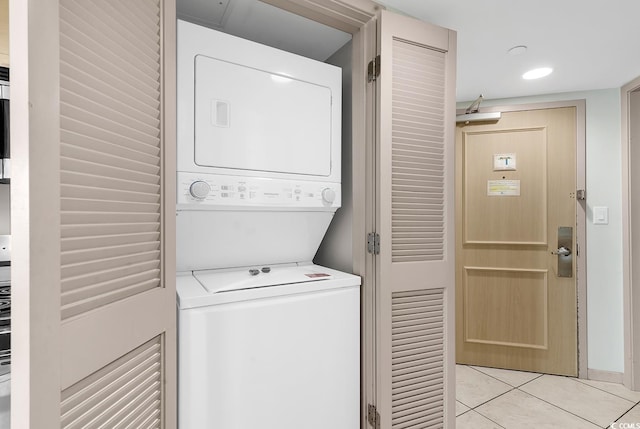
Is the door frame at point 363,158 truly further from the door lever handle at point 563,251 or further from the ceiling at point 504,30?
the door lever handle at point 563,251

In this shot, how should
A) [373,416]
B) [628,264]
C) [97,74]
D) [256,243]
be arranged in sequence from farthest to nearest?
1. [628,264]
2. [256,243]
3. [373,416]
4. [97,74]

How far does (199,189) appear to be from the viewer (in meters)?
1.25

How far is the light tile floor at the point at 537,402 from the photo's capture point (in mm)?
2082

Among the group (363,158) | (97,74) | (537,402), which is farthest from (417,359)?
(97,74)

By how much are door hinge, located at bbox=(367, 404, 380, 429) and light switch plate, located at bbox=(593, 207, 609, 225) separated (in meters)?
2.42

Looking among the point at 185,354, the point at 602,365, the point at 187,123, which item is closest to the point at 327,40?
the point at 187,123

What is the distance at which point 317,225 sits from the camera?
175cm

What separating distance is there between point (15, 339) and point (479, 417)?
252 centimetres

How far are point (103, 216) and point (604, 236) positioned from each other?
3365mm

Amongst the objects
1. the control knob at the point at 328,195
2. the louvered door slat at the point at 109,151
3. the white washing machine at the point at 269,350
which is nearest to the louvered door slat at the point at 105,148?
the louvered door slat at the point at 109,151

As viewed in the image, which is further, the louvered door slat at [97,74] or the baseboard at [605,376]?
the baseboard at [605,376]

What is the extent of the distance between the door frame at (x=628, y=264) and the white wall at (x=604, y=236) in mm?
38

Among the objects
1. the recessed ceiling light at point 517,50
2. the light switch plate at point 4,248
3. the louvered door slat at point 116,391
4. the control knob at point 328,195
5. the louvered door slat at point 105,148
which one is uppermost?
the recessed ceiling light at point 517,50

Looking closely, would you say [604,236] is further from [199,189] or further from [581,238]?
[199,189]
